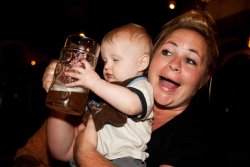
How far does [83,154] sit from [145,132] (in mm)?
396

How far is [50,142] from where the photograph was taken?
6.33 ft

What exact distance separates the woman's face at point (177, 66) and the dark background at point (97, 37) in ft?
15.6

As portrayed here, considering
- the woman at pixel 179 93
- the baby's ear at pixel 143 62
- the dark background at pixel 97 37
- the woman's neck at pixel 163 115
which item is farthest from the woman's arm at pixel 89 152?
the dark background at pixel 97 37

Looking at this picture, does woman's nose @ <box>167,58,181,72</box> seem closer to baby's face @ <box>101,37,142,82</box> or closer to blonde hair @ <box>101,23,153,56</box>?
blonde hair @ <box>101,23,153,56</box>

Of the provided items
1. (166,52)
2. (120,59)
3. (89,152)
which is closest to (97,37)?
(166,52)

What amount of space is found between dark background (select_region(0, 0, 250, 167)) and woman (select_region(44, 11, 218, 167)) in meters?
4.60

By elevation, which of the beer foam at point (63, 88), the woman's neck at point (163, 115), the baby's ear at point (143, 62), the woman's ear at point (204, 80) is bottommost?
the woman's neck at point (163, 115)

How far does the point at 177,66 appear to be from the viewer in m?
2.15

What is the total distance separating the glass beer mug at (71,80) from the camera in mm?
1439

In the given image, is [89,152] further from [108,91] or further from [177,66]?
[177,66]

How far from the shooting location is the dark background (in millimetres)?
7858

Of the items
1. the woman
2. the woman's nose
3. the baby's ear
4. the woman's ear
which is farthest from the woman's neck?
the baby's ear

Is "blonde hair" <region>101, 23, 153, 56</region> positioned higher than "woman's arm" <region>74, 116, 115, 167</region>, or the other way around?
"blonde hair" <region>101, 23, 153, 56</region>

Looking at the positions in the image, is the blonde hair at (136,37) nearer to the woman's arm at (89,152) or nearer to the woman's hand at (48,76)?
the woman's hand at (48,76)
